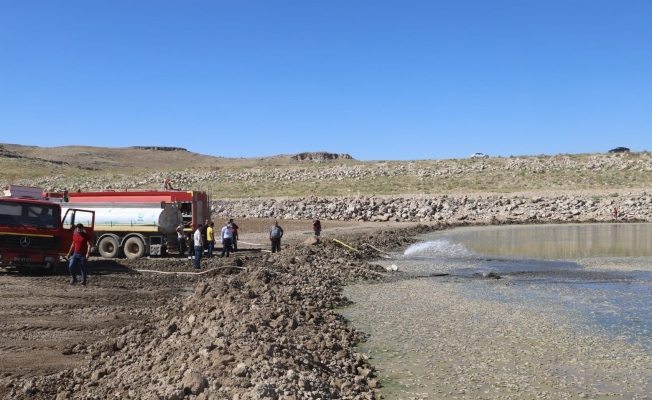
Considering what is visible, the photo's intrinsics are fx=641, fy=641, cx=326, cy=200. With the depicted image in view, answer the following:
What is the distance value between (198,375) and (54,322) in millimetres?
5975

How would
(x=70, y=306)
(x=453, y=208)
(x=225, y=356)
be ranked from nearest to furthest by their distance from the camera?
(x=225, y=356) < (x=70, y=306) < (x=453, y=208)

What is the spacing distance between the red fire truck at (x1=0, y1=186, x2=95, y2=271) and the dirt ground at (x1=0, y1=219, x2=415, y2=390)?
0.49 metres

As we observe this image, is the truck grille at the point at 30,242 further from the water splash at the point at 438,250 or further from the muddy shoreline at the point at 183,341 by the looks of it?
the water splash at the point at 438,250

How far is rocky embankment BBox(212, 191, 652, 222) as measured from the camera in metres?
54.3

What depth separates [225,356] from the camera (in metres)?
7.89

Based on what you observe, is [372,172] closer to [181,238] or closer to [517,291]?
[181,238]

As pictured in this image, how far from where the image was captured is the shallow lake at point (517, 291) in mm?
10531

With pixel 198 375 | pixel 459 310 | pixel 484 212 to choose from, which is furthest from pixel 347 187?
pixel 198 375

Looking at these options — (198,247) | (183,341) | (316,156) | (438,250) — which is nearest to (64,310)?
(183,341)

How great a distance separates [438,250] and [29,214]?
17.3 m

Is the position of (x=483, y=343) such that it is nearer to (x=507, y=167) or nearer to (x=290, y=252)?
(x=290, y=252)

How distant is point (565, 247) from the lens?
3022cm

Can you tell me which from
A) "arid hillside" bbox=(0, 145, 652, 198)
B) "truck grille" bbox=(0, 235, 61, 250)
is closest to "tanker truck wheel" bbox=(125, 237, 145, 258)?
"truck grille" bbox=(0, 235, 61, 250)

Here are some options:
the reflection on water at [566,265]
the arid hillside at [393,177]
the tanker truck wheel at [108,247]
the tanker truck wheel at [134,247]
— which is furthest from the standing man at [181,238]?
the arid hillside at [393,177]
